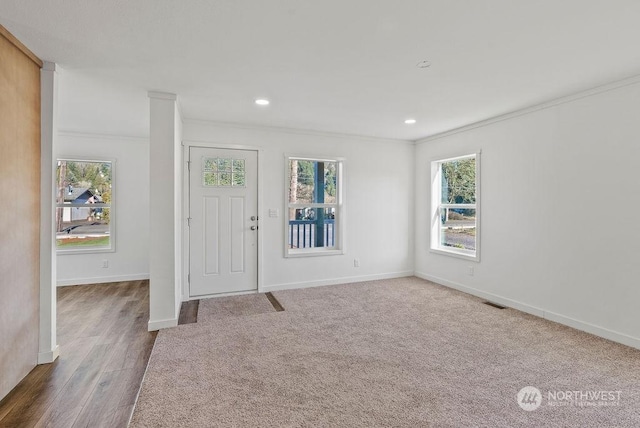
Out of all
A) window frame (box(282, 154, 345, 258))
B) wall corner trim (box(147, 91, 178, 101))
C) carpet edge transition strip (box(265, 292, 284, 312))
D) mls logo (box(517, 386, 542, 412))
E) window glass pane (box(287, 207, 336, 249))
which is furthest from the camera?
window glass pane (box(287, 207, 336, 249))

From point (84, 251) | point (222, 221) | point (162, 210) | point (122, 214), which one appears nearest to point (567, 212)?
point (222, 221)

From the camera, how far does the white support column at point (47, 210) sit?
8.32 ft

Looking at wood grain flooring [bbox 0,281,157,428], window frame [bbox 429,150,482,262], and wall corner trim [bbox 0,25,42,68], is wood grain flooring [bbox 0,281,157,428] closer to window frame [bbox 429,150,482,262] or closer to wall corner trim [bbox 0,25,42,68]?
wall corner trim [bbox 0,25,42,68]

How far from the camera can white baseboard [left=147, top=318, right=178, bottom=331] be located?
128 inches

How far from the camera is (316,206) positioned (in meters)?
5.00

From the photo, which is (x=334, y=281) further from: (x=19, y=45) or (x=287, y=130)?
(x=19, y=45)

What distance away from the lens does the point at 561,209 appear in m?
3.38

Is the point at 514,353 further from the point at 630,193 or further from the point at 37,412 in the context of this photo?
the point at 37,412

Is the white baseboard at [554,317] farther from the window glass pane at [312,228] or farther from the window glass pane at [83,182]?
the window glass pane at [83,182]

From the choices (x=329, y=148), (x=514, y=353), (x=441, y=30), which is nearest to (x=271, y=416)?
(x=514, y=353)

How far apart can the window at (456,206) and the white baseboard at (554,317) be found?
465 mm

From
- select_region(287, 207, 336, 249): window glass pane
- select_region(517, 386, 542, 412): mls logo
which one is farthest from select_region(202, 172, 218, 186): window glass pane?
select_region(517, 386, 542, 412): mls logo

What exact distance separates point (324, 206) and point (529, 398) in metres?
3.49
